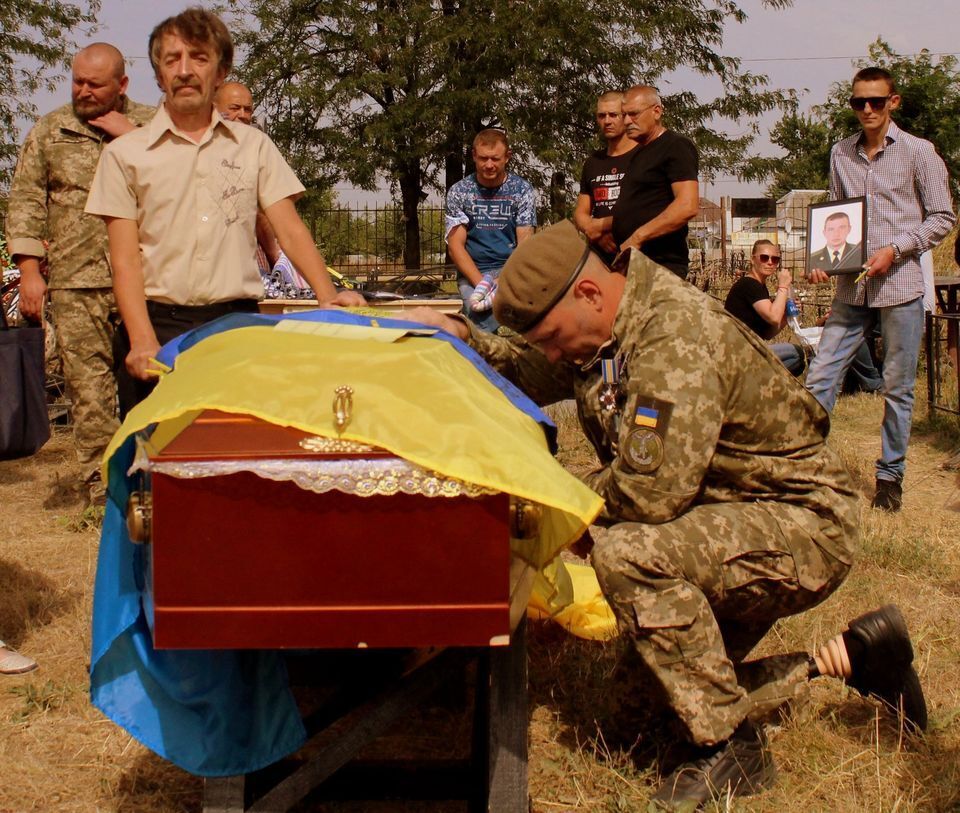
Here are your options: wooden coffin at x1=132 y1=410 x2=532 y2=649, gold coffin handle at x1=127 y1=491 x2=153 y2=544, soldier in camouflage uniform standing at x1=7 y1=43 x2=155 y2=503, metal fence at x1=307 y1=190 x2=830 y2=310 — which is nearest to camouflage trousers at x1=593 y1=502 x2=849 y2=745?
wooden coffin at x1=132 y1=410 x2=532 y2=649

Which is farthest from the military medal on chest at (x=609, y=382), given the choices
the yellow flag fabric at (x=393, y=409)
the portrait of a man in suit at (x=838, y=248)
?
the portrait of a man in suit at (x=838, y=248)

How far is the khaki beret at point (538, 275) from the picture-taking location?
9.03 feet

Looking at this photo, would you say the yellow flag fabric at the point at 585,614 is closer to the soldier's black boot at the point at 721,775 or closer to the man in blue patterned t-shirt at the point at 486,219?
the soldier's black boot at the point at 721,775

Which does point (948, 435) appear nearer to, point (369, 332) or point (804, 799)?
point (804, 799)

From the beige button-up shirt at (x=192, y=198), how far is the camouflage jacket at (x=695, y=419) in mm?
1196

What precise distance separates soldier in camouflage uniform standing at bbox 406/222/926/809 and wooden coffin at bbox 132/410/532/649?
66cm

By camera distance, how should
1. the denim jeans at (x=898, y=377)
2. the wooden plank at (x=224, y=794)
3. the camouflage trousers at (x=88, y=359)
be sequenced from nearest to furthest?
the wooden plank at (x=224, y=794) → the camouflage trousers at (x=88, y=359) → the denim jeans at (x=898, y=377)

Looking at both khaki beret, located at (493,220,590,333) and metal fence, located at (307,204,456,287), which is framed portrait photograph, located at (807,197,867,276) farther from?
metal fence, located at (307,204,456,287)

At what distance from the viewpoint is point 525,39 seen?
58.4ft

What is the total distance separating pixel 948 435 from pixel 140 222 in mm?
5646

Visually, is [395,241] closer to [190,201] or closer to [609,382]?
[190,201]

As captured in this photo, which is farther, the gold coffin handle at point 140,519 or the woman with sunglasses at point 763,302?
the woman with sunglasses at point 763,302

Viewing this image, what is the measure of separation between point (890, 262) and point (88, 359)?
145 inches

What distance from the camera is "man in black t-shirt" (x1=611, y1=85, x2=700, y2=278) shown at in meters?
5.71
